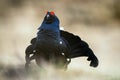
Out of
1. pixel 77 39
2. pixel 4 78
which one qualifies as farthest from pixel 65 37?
pixel 4 78

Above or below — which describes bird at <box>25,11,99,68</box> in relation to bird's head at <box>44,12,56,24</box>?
below

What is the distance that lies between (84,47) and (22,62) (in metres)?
1.21

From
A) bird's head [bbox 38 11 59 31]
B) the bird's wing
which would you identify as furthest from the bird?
the bird's wing

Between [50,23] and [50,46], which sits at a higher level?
[50,23]

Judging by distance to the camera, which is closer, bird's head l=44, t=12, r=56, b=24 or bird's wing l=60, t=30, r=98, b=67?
bird's head l=44, t=12, r=56, b=24

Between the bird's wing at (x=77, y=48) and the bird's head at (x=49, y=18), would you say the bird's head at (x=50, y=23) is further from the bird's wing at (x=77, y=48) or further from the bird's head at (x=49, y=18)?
the bird's wing at (x=77, y=48)

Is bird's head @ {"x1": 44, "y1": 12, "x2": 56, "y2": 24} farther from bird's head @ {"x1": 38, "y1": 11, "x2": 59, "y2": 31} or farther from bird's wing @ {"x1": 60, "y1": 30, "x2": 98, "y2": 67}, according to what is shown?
bird's wing @ {"x1": 60, "y1": 30, "x2": 98, "y2": 67}

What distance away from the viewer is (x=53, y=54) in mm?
12266

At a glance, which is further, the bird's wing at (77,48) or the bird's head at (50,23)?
the bird's wing at (77,48)

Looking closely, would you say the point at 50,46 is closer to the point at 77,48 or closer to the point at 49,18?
the point at 49,18

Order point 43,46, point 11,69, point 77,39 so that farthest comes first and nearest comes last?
point 11,69 < point 77,39 < point 43,46

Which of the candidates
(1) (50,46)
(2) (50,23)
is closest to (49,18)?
(2) (50,23)

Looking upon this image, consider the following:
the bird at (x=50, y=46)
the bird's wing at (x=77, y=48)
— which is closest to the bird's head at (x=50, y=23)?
the bird at (x=50, y=46)

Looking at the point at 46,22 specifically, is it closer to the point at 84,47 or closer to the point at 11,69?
the point at 84,47
